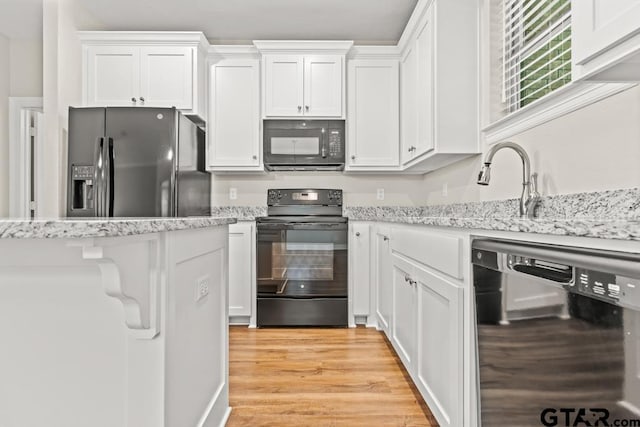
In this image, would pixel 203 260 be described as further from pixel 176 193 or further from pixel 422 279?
pixel 176 193

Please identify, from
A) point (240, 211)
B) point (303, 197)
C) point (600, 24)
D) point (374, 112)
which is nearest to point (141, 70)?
point (240, 211)

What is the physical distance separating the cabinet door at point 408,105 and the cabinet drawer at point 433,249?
3.76 ft

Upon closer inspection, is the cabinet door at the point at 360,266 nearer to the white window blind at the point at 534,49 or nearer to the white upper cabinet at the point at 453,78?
the white upper cabinet at the point at 453,78

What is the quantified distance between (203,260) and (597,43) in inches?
53.7

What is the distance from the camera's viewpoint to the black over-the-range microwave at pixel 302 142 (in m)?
3.50

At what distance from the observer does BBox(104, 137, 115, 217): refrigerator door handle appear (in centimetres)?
247

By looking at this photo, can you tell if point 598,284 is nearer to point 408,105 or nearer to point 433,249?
point 433,249

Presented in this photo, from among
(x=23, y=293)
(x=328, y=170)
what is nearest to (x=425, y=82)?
(x=328, y=170)

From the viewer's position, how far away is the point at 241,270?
10.7ft

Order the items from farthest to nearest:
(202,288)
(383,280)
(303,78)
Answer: (303,78), (383,280), (202,288)

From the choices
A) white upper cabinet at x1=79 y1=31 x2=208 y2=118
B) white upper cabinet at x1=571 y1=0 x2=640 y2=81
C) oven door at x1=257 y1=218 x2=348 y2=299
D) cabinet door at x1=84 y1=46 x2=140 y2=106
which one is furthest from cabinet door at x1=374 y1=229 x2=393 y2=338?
cabinet door at x1=84 y1=46 x2=140 y2=106

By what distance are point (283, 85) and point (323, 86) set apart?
0.35m

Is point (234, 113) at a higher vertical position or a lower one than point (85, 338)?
higher

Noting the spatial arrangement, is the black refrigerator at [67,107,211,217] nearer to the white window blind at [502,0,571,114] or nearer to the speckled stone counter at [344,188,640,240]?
the speckled stone counter at [344,188,640,240]
